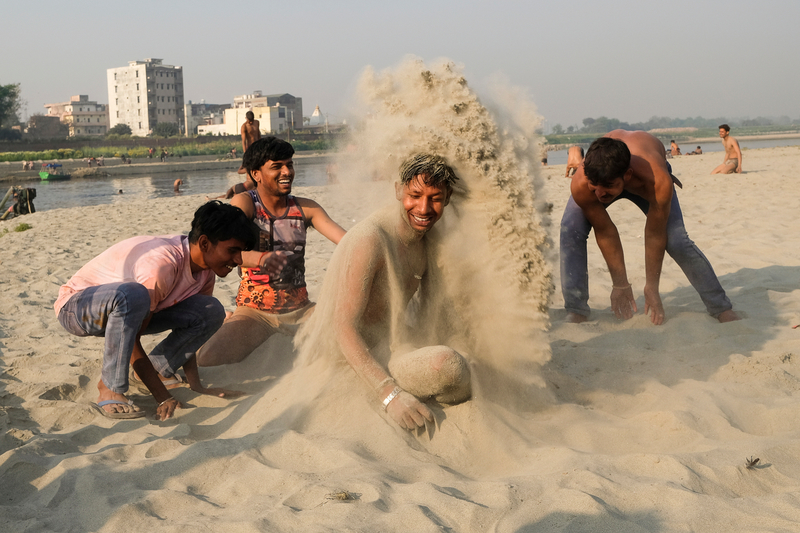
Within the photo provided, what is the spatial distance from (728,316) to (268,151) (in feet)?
11.0

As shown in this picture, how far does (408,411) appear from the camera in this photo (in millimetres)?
2738

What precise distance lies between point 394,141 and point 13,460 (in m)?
2.08

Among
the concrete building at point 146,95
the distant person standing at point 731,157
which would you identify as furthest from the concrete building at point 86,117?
the distant person standing at point 731,157

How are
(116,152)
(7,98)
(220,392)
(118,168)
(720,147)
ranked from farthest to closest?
(7,98) < (116,152) < (720,147) < (118,168) < (220,392)

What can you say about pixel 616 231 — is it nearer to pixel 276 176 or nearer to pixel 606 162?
pixel 606 162

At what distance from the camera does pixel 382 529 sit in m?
1.96

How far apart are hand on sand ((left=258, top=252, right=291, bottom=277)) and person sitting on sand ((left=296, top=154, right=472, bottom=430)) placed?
870mm

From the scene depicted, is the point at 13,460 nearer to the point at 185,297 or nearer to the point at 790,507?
the point at 185,297

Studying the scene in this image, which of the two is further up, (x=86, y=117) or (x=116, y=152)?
(x=86, y=117)

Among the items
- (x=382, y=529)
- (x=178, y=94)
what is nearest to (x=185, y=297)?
(x=382, y=529)

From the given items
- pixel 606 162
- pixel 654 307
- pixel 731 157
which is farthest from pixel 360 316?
pixel 731 157

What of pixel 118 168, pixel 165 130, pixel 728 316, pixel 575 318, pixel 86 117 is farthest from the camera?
pixel 86 117

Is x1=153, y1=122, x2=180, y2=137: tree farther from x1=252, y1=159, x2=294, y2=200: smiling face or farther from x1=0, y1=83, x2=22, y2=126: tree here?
x1=252, y1=159, x2=294, y2=200: smiling face

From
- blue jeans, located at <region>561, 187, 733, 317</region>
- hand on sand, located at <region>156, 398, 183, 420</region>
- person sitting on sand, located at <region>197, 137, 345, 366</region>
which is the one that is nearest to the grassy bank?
blue jeans, located at <region>561, 187, 733, 317</region>
